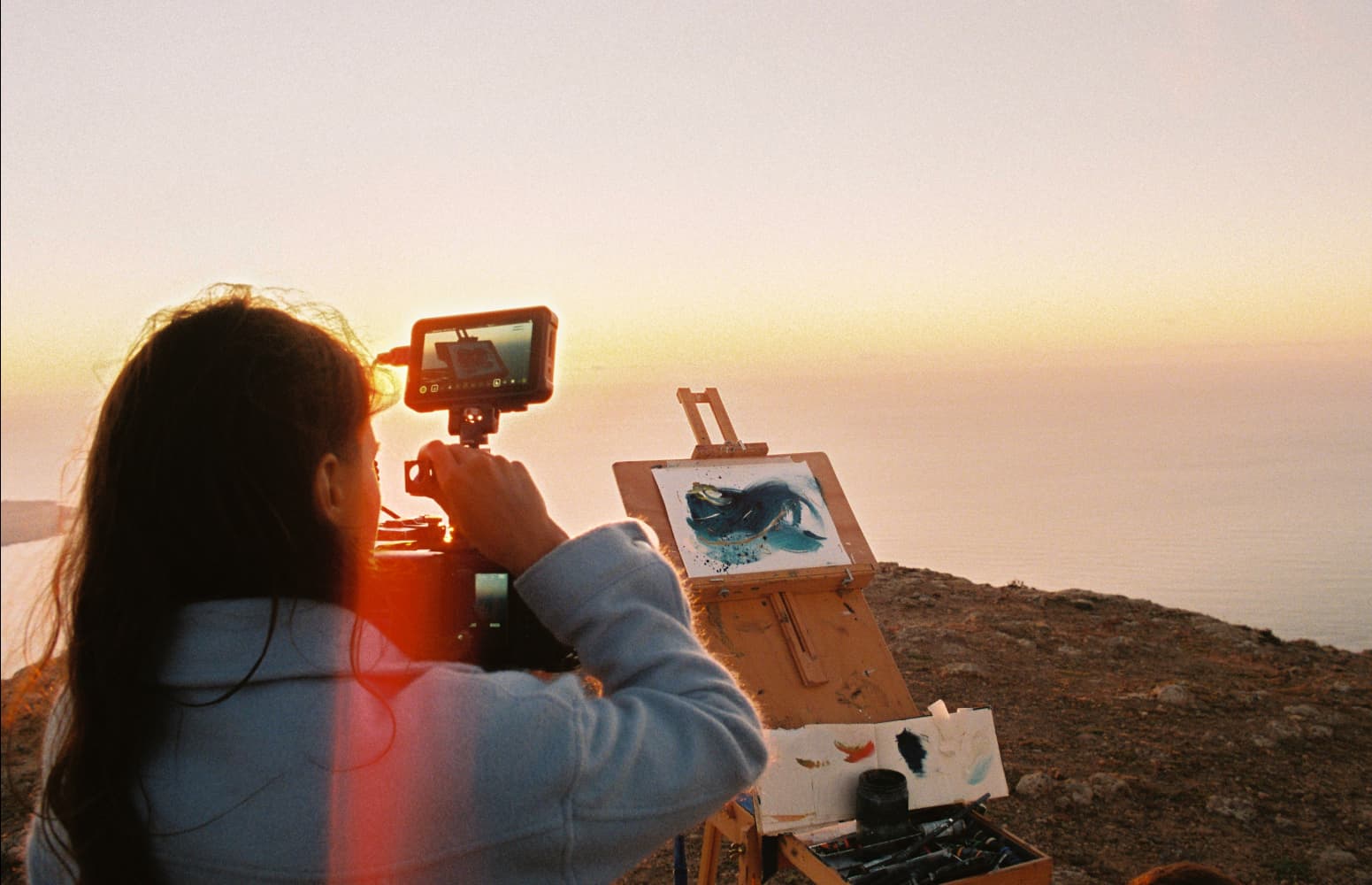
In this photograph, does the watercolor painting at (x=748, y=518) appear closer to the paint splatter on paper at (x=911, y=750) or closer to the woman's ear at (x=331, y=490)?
the paint splatter on paper at (x=911, y=750)

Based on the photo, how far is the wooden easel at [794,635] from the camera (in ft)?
9.27

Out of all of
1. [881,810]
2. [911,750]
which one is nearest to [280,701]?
[881,810]

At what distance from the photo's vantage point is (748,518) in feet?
10.6

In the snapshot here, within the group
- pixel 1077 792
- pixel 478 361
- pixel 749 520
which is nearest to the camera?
pixel 478 361

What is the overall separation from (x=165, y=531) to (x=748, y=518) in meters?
2.53

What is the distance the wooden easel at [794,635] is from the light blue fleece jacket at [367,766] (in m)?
1.90

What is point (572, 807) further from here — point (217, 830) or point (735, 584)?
point (735, 584)

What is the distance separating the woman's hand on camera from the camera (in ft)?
3.14

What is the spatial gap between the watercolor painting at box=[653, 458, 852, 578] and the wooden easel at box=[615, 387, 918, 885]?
0.11ft

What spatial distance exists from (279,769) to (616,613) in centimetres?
32

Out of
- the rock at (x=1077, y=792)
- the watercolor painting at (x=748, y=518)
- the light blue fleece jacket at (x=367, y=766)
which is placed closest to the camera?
the light blue fleece jacket at (x=367, y=766)

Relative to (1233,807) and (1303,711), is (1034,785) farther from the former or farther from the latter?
(1303,711)

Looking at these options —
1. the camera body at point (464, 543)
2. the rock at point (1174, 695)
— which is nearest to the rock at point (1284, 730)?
the rock at point (1174, 695)

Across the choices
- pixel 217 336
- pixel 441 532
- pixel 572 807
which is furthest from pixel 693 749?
pixel 441 532
